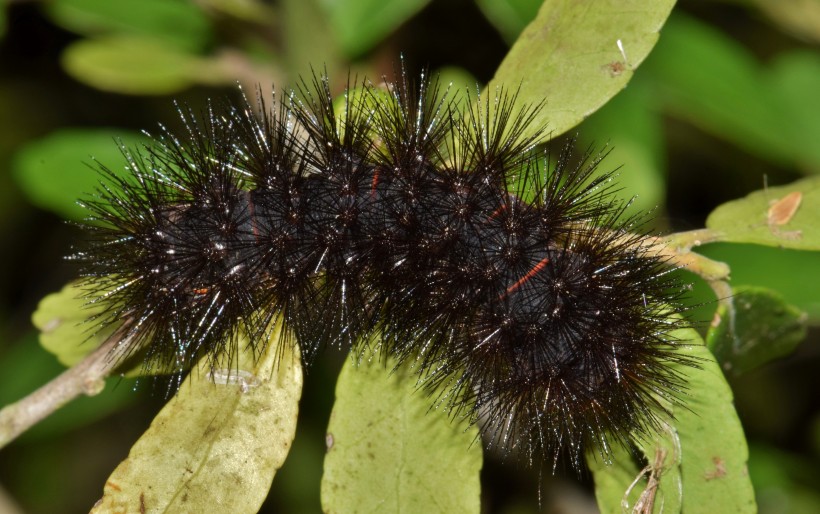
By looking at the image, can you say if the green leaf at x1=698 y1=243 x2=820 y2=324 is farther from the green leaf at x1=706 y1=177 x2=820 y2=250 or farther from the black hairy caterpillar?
the black hairy caterpillar

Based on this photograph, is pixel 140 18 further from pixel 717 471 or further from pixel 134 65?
pixel 717 471

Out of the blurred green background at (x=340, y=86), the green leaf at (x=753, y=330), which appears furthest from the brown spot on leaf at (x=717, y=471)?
the blurred green background at (x=340, y=86)

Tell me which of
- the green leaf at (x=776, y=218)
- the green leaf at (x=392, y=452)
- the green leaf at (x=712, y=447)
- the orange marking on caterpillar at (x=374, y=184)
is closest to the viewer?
the green leaf at (x=712, y=447)

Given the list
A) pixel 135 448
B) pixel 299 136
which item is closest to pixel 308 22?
pixel 299 136

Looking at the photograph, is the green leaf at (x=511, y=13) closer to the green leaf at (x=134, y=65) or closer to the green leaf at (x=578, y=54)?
the green leaf at (x=578, y=54)

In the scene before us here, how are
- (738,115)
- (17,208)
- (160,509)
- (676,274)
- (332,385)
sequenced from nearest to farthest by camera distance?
1. (160,509)
2. (676,274)
3. (738,115)
4. (332,385)
5. (17,208)

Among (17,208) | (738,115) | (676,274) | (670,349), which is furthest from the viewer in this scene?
(17,208)

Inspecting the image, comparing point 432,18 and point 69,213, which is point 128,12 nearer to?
point 69,213
